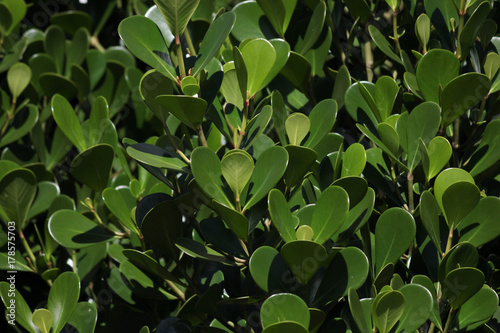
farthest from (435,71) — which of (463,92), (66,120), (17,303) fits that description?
(17,303)

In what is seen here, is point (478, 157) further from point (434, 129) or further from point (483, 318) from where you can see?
point (483, 318)

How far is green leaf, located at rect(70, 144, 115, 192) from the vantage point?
1006mm

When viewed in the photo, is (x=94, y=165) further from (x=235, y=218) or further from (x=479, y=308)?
(x=479, y=308)

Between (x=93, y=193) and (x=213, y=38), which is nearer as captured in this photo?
(x=213, y=38)

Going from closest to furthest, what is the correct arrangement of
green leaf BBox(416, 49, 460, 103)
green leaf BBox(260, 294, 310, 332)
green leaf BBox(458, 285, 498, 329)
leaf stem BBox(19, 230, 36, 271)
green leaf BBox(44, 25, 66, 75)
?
green leaf BBox(260, 294, 310, 332) → green leaf BBox(458, 285, 498, 329) → green leaf BBox(416, 49, 460, 103) → leaf stem BBox(19, 230, 36, 271) → green leaf BBox(44, 25, 66, 75)

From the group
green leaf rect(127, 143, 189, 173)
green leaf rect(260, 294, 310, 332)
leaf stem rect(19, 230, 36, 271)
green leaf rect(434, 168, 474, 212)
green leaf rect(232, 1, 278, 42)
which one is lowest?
leaf stem rect(19, 230, 36, 271)

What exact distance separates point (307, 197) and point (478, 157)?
0.95ft

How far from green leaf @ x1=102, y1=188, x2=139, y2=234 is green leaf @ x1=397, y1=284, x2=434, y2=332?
0.51 metres

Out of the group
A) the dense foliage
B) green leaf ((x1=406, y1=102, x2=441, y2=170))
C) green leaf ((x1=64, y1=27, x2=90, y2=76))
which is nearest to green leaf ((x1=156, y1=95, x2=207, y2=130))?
the dense foliage

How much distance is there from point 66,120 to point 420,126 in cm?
63

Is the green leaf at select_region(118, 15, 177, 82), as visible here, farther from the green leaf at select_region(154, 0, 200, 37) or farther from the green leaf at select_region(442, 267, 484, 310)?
the green leaf at select_region(442, 267, 484, 310)

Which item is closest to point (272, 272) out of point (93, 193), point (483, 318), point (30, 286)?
point (483, 318)

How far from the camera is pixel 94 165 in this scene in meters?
1.03

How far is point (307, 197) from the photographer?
931mm
